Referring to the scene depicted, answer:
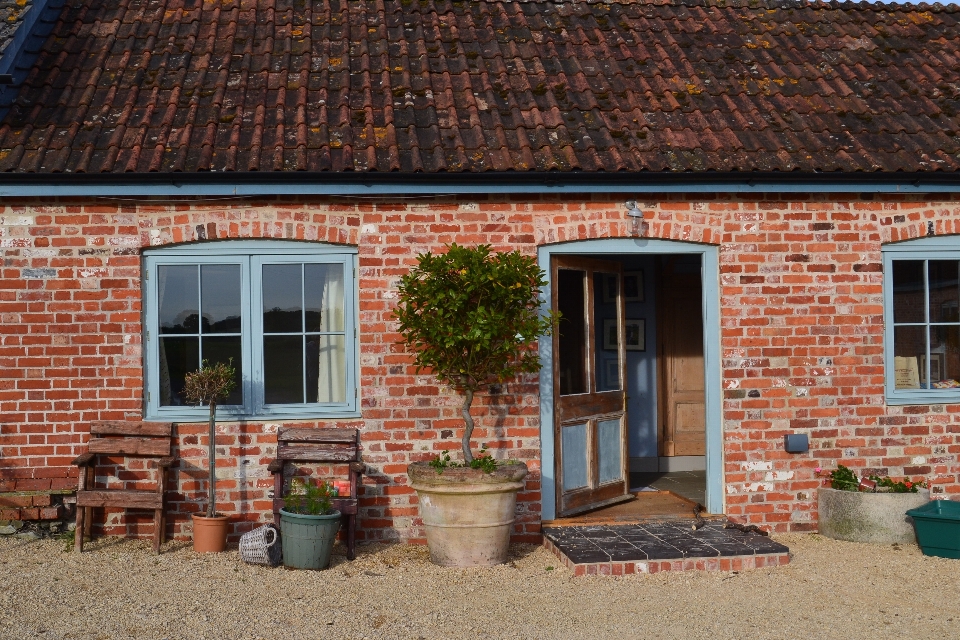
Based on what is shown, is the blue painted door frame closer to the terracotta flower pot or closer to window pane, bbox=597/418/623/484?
window pane, bbox=597/418/623/484

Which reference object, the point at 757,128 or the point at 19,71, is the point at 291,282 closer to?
the point at 19,71

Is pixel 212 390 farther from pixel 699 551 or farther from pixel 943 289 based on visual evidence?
pixel 943 289

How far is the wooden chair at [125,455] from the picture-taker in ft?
23.5

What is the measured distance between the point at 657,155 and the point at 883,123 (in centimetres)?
226

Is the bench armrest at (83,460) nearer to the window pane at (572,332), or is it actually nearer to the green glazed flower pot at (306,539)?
the green glazed flower pot at (306,539)

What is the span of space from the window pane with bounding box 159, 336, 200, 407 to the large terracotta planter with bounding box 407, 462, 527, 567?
205 cm

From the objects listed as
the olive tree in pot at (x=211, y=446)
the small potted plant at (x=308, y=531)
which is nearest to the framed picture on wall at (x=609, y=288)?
the small potted plant at (x=308, y=531)

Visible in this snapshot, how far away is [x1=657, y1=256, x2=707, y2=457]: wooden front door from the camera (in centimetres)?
1108

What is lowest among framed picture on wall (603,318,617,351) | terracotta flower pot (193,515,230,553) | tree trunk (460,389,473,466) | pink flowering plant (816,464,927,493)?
terracotta flower pot (193,515,230,553)

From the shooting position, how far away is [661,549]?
694cm

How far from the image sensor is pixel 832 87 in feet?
29.3

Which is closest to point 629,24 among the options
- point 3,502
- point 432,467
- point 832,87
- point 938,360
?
point 832,87

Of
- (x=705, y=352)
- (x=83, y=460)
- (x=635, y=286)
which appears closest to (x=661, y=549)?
(x=705, y=352)

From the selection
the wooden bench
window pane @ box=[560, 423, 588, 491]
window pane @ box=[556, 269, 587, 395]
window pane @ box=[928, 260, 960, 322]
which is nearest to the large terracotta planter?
the wooden bench
